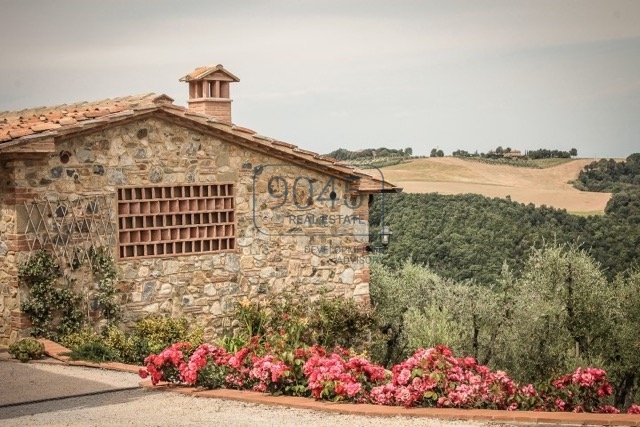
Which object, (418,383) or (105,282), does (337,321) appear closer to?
(105,282)

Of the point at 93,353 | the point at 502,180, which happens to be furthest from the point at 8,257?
the point at 502,180

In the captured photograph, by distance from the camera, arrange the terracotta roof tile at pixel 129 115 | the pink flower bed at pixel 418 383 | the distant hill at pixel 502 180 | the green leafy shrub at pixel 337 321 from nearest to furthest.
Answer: the pink flower bed at pixel 418 383, the terracotta roof tile at pixel 129 115, the green leafy shrub at pixel 337 321, the distant hill at pixel 502 180

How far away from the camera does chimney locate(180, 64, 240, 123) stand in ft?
71.5

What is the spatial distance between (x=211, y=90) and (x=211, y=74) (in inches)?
13.4

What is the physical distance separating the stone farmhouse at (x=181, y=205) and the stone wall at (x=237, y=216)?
0.02 m

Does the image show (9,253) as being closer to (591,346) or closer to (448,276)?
(591,346)

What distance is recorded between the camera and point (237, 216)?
2006 cm

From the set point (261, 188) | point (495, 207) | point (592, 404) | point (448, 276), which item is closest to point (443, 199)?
point (495, 207)

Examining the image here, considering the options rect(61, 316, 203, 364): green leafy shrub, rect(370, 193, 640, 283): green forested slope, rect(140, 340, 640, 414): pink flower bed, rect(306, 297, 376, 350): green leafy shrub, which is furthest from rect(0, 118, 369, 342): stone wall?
rect(370, 193, 640, 283): green forested slope

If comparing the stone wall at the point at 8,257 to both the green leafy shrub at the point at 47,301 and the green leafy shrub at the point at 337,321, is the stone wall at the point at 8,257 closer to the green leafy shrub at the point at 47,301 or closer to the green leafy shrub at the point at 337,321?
the green leafy shrub at the point at 47,301

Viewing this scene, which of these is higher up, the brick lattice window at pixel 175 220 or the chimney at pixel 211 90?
the chimney at pixel 211 90

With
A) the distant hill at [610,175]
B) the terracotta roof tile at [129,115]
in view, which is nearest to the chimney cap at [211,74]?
the terracotta roof tile at [129,115]

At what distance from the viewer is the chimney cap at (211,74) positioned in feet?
71.7

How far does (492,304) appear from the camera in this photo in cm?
2464
